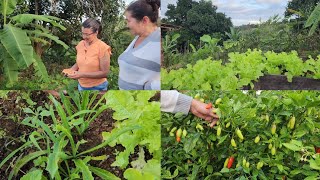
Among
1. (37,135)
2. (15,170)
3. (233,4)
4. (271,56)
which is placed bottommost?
(15,170)

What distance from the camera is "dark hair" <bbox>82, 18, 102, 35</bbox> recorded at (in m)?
1.87

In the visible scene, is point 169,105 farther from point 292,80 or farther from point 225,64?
point 292,80

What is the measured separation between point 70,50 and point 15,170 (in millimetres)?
525

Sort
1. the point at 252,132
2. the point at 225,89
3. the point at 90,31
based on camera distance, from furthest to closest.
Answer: the point at 90,31 → the point at 225,89 → the point at 252,132

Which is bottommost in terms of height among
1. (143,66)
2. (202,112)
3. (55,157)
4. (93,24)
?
(55,157)

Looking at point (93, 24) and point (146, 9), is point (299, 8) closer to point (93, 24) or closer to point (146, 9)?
point (146, 9)

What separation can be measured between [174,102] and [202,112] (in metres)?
0.12

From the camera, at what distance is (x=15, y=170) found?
5.73ft

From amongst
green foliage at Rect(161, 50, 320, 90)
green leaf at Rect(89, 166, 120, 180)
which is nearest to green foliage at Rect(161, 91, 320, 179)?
green foliage at Rect(161, 50, 320, 90)

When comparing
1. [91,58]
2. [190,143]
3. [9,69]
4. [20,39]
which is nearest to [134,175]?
[190,143]

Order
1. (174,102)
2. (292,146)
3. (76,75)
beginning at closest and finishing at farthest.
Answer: (292,146) < (174,102) < (76,75)

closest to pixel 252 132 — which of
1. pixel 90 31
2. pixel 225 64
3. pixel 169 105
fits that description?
pixel 169 105

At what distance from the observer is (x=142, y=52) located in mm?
1768

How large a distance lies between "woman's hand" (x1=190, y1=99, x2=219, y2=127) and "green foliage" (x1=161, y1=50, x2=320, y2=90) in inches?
6.3
